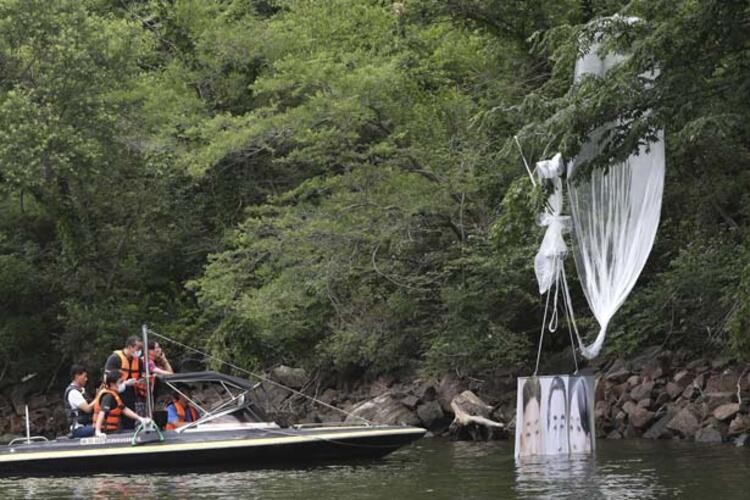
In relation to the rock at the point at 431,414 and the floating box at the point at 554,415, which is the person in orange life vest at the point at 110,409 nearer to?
the floating box at the point at 554,415

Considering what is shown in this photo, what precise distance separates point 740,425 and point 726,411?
0.58m

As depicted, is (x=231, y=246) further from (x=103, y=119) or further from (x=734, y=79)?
(x=734, y=79)

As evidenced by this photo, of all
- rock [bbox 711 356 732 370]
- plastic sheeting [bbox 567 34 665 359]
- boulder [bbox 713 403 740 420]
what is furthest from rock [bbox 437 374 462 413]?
plastic sheeting [bbox 567 34 665 359]

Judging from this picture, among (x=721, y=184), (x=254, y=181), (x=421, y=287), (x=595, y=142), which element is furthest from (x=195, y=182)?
(x=595, y=142)

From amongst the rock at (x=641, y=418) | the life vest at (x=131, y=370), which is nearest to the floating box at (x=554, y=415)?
the rock at (x=641, y=418)

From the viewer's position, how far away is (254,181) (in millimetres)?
39562

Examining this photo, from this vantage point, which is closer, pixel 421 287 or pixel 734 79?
pixel 734 79

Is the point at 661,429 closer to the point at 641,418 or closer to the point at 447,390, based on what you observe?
the point at 641,418

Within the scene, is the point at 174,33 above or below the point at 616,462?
above

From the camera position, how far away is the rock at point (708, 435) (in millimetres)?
23281

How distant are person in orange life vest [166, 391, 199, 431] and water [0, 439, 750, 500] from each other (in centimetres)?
151

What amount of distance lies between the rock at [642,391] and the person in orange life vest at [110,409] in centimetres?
946

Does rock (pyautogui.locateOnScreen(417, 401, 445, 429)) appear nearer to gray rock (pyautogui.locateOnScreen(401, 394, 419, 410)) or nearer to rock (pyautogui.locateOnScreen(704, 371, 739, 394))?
gray rock (pyautogui.locateOnScreen(401, 394, 419, 410))

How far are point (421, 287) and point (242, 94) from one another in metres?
12.3
